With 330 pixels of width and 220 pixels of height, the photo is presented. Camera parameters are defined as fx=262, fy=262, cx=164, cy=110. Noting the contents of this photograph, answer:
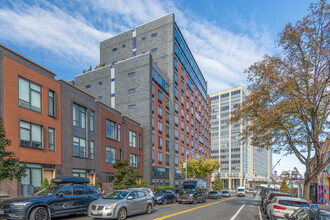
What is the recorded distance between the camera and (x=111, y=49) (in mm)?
59750

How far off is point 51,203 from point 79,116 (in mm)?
16191

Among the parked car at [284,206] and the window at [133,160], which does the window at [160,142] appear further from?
the parked car at [284,206]

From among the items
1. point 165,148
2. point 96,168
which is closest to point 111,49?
point 165,148

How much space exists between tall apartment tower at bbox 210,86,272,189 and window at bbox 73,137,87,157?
100170mm

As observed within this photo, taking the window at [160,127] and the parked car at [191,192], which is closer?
the parked car at [191,192]

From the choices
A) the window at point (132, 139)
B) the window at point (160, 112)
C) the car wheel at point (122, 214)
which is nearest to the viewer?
the car wheel at point (122, 214)

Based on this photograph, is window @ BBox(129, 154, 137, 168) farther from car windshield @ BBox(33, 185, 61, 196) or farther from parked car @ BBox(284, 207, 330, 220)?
parked car @ BBox(284, 207, 330, 220)

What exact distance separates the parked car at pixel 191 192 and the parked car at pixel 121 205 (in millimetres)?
10502

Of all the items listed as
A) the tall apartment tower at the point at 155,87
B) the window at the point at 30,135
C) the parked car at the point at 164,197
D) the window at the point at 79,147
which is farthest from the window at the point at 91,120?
the tall apartment tower at the point at 155,87

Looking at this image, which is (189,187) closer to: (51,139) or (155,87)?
(51,139)

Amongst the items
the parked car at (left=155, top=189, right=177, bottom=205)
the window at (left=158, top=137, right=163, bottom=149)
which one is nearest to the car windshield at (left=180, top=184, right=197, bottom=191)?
the parked car at (left=155, top=189, right=177, bottom=205)

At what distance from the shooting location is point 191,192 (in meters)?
26.3

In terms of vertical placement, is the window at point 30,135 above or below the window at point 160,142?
above

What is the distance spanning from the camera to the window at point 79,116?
27.0m
